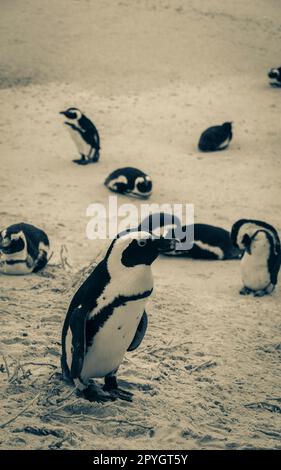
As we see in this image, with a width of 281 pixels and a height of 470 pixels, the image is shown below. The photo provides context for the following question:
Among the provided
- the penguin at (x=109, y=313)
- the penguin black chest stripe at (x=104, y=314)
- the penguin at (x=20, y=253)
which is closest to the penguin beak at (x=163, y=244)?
the penguin at (x=109, y=313)

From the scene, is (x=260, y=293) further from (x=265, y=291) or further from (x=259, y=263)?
(x=259, y=263)

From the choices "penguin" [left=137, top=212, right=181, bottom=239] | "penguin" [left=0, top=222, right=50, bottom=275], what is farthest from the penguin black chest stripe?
"penguin" [left=137, top=212, right=181, bottom=239]

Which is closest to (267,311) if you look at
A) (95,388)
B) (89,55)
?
(95,388)

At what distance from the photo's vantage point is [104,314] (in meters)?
3.73

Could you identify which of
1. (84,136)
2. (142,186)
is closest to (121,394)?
(142,186)

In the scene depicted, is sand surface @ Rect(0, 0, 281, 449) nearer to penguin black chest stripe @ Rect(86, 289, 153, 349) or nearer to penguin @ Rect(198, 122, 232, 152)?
penguin @ Rect(198, 122, 232, 152)

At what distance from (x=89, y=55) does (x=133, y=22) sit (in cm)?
213

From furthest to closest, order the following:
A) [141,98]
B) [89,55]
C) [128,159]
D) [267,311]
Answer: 1. [89,55]
2. [141,98]
3. [128,159]
4. [267,311]

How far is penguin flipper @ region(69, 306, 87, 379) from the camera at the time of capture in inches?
146

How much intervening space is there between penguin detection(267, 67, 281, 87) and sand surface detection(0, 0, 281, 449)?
278 millimetres

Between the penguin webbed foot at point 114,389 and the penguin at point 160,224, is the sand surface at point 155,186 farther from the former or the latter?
the penguin at point 160,224

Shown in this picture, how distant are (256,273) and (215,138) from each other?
5.32 meters

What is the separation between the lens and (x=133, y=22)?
17.7 meters
